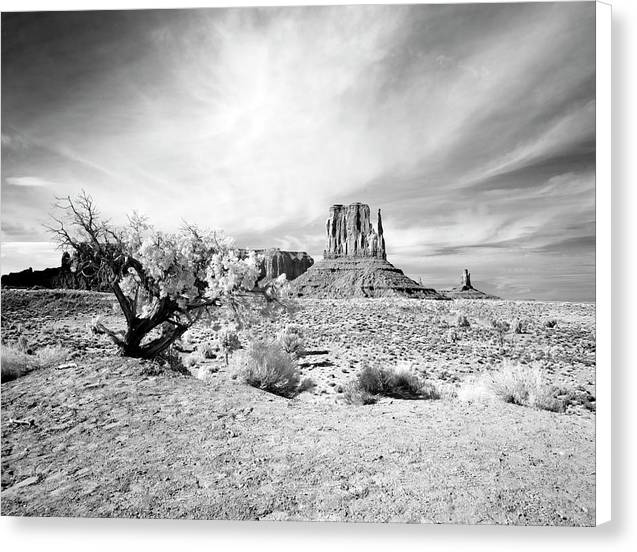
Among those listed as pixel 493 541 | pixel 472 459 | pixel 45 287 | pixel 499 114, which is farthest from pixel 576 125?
pixel 45 287

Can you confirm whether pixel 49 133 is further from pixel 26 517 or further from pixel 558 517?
pixel 558 517

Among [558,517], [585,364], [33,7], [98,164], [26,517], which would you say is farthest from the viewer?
[98,164]

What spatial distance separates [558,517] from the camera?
3.50 metres

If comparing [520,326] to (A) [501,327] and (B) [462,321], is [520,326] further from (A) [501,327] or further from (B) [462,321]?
(B) [462,321]

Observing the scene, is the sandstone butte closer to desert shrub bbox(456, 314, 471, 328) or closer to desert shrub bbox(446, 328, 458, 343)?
desert shrub bbox(446, 328, 458, 343)

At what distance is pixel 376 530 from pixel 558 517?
1.76 m

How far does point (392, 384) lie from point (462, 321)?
4066 mm

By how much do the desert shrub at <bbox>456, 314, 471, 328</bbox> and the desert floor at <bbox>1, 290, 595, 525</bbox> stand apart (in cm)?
298

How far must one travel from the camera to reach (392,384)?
5.19 meters

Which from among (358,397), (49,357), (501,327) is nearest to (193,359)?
(49,357)

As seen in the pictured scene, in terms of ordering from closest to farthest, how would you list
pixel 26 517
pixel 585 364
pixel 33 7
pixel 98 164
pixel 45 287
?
pixel 26 517
pixel 585 364
pixel 33 7
pixel 98 164
pixel 45 287
